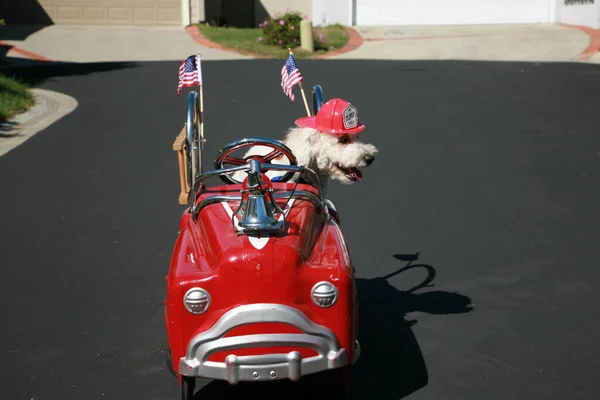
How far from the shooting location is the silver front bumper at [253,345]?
3775 millimetres

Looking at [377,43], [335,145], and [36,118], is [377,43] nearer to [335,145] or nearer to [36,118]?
[36,118]

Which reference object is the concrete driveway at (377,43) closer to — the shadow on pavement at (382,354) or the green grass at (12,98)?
the green grass at (12,98)

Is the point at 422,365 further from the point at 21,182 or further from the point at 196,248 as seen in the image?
the point at 21,182

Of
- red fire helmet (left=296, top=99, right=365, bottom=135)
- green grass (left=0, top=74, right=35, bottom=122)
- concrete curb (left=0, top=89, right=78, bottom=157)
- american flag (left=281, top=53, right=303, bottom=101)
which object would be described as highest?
american flag (left=281, top=53, right=303, bottom=101)

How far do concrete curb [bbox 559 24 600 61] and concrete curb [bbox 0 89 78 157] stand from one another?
13.1 m

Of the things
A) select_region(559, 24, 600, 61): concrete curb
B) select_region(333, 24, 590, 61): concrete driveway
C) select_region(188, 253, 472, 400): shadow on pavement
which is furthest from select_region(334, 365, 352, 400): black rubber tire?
select_region(333, 24, 590, 61): concrete driveway

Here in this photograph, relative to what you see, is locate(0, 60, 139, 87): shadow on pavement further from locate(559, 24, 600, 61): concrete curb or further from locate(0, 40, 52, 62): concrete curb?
locate(559, 24, 600, 61): concrete curb

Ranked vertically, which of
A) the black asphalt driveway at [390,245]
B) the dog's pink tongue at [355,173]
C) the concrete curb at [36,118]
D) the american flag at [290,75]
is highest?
the american flag at [290,75]

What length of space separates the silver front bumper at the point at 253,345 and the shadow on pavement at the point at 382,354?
2.63ft

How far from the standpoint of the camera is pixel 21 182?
9.48m

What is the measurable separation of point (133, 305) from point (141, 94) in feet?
32.8

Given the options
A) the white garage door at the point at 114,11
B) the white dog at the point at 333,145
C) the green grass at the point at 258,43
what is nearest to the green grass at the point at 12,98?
the white dog at the point at 333,145

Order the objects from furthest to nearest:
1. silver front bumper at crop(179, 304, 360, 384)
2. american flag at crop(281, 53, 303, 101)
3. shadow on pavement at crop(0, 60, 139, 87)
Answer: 1. shadow on pavement at crop(0, 60, 139, 87)
2. american flag at crop(281, 53, 303, 101)
3. silver front bumper at crop(179, 304, 360, 384)

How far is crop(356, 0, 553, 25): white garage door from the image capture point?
29.4 meters
